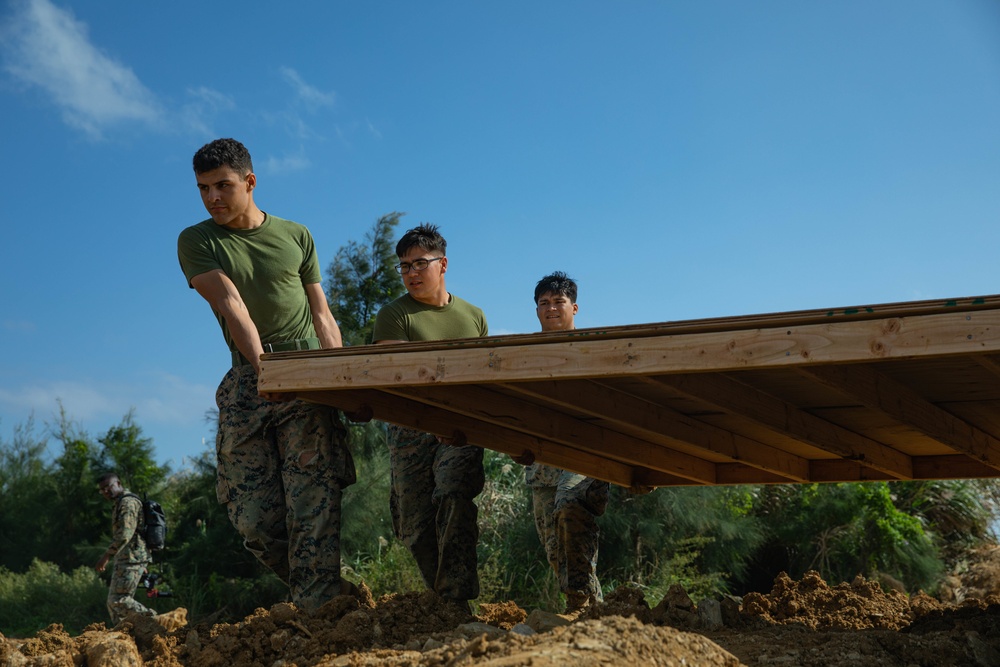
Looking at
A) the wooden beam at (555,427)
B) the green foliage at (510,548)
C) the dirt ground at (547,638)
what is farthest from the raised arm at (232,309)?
the green foliage at (510,548)

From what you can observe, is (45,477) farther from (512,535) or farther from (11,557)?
(512,535)

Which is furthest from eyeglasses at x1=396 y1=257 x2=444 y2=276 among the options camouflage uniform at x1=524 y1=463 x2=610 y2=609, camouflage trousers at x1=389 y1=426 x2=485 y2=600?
camouflage uniform at x1=524 y1=463 x2=610 y2=609

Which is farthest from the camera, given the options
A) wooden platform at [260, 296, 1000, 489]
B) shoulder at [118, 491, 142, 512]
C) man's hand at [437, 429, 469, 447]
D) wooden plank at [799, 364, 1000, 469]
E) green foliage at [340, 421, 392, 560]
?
green foliage at [340, 421, 392, 560]

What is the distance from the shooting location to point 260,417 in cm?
526

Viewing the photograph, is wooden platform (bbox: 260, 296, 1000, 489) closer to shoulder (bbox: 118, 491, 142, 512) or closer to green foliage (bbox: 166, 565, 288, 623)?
green foliage (bbox: 166, 565, 288, 623)

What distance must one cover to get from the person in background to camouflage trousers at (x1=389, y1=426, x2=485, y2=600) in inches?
39.1

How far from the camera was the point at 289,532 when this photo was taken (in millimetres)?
5203

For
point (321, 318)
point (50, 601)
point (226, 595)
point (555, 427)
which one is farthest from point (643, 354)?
point (50, 601)

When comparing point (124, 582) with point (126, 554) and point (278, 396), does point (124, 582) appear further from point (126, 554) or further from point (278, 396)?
point (278, 396)

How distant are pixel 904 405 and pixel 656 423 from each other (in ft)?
4.34

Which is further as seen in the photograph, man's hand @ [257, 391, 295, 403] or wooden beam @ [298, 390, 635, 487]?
wooden beam @ [298, 390, 635, 487]

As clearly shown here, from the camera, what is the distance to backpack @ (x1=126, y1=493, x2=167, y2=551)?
11922 mm

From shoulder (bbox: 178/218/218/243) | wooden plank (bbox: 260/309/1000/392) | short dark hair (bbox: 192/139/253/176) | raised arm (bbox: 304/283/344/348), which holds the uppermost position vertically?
short dark hair (bbox: 192/139/253/176)

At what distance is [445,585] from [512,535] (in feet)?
22.4
